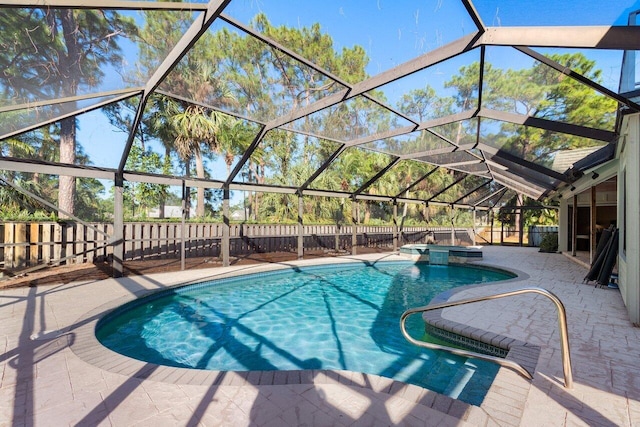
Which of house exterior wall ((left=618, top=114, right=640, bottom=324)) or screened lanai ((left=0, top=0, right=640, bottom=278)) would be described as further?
house exterior wall ((left=618, top=114, right=640, bottom=324))

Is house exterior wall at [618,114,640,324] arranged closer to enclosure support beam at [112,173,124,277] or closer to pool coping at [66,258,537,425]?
pool coping at [66,258,537,425]

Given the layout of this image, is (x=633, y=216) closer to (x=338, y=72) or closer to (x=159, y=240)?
(x=338, y=72)

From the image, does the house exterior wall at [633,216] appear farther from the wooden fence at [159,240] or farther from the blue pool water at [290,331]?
the wooden fence at [159,240]

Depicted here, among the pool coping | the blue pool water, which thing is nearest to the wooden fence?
the blue pool water

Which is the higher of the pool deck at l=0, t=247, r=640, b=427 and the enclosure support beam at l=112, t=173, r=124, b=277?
the enclosure support beam at l=112, t=173, r=124, b=277

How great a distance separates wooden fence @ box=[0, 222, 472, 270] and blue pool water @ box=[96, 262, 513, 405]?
9.04 ft

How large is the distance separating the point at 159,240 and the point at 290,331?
247 inches

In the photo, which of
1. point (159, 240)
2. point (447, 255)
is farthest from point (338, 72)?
point (447, 255)

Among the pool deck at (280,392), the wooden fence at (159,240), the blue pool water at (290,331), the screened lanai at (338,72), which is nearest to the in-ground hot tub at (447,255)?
the wooden fence at (159,240)

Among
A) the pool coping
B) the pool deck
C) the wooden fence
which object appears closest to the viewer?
the pool deck

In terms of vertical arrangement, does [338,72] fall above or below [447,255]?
above

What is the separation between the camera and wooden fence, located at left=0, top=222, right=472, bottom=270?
704 cm

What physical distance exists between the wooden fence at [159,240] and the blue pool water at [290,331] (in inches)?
109

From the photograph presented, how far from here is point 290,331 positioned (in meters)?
5.11
